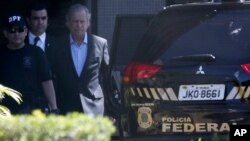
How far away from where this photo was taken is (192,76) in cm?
706

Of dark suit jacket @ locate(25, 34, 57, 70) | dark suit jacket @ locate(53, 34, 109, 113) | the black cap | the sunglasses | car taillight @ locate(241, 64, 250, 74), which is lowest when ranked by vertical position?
dark suit jacket @ locate(53, 34, 109, 113)

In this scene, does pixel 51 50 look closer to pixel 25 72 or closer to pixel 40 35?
pixel 40 35

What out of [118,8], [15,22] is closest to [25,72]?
[15,22]

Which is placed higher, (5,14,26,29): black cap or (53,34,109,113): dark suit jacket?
(5,14,26,29): black cap

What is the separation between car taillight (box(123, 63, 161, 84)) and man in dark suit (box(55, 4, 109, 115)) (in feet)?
3.40

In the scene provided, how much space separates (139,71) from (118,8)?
562 cm

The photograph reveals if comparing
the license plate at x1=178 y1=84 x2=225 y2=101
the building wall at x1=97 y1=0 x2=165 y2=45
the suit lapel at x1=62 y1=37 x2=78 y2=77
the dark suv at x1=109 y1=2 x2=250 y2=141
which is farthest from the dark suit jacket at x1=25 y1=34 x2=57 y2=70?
the building wall at x1=97 y1=0 x2=165 y2=45

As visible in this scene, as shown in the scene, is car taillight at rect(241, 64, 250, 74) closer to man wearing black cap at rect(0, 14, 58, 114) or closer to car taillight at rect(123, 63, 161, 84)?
car taillight at rect(123, 63, 161, 84)

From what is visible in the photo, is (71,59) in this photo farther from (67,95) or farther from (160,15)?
(160,15)

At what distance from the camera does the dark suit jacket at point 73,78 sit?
27.0 ft

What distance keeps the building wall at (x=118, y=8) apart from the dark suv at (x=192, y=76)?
5383 millimetres

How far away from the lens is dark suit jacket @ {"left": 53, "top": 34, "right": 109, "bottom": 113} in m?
8.24

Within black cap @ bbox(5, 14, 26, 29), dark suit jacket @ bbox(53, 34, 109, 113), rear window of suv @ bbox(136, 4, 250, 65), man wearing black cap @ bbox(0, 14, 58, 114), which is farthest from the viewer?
dark suit jacket @ bbox(53, 34, 109, 113)

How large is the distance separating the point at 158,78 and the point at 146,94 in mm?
180
